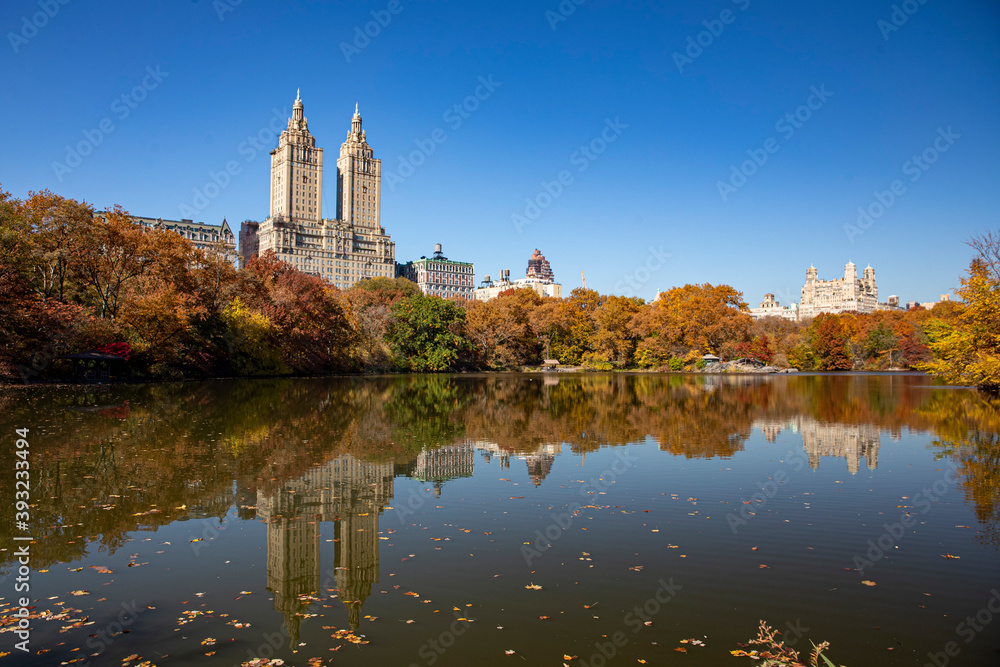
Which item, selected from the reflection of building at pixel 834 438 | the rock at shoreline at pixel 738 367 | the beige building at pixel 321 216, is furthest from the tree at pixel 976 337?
the beige building at pixel 321 216

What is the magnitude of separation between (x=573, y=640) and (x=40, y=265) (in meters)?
35.8

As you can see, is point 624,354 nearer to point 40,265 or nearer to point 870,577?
point 40,265

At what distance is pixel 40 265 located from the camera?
30.9m

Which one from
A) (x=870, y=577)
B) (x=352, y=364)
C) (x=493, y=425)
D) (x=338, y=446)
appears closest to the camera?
(x=870, y=577)

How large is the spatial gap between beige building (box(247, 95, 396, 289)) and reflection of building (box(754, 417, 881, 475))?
148m

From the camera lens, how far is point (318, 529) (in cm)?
743

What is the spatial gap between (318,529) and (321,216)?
173201 mm

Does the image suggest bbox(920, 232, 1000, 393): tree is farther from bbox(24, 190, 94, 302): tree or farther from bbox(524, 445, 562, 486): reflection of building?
bbox(24, 190, 94, 302): tree

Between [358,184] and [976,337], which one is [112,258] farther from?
[358,184]

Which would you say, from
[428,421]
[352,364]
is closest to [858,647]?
[428,421]

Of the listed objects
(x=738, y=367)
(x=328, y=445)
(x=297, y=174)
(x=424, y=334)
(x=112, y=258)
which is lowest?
(x=328, y=445)

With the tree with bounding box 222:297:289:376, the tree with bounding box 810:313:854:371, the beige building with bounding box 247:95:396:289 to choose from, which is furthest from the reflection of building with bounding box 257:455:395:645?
the beige building with bounding box 247:95:396:289

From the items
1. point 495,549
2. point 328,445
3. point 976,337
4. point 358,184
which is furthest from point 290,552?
point 358,184

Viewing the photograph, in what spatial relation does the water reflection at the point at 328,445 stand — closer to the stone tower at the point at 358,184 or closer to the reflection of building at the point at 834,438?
the reflection of building at the point at 834,438
